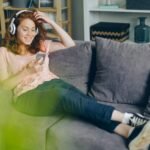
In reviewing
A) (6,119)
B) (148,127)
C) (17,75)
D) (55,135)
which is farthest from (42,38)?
(6,119)

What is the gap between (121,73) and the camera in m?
1.97

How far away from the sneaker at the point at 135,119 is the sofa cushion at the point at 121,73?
26cm

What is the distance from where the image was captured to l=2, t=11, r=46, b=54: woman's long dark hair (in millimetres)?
2082

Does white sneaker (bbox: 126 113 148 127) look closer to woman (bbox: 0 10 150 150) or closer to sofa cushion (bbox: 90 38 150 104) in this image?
woman (bbox: 0 10 150 150)

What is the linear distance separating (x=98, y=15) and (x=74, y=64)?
4.32 feet

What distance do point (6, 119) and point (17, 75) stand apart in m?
1.61

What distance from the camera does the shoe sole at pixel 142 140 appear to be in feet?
4.96

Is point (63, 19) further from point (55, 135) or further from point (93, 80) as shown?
point (55, 135)

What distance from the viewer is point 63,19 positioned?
331 centimetres

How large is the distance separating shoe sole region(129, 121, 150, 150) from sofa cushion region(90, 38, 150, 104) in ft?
1.36

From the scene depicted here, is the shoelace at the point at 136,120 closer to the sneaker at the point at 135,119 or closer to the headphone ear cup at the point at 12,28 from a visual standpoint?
the sneaker at the point at 135,119

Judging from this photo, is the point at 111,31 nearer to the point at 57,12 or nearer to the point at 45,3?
the point at 57,12

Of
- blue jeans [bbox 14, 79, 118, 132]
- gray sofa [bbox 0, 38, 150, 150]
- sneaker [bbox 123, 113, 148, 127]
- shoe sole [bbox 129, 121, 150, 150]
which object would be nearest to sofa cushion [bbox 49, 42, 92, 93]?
gray sofa [bbox 0, 38, 150, 150]

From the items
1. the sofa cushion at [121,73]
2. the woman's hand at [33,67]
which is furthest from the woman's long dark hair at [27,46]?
the sofa cushion at [121,73]
